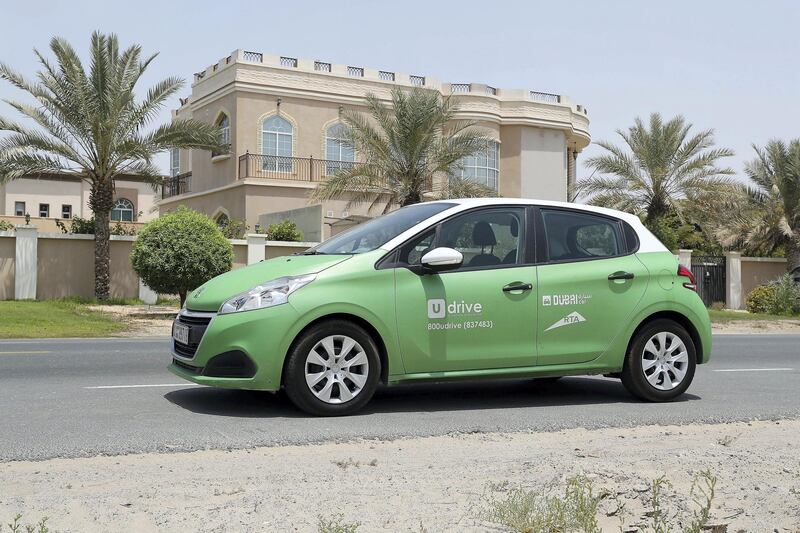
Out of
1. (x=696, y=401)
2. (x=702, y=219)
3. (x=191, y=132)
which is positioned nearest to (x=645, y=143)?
(x=702, y=219)

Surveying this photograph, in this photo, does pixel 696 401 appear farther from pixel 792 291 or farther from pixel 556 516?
pixel 792 291

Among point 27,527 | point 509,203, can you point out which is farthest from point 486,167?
point 27,527

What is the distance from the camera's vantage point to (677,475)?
5355 mm

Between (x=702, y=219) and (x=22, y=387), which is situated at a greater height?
(x=702, y=219)

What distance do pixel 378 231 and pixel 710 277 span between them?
97.6ft

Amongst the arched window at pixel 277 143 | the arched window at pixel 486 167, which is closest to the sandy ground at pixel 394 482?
the arched window at pixel 277 143

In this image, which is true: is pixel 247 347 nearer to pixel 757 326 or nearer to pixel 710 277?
pixel 757 326

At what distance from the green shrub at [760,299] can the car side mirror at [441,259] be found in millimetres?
27067

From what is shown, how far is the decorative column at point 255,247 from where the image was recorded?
88.0ft

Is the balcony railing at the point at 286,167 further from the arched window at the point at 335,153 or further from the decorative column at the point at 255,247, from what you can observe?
the decorative column at the point at 255,247

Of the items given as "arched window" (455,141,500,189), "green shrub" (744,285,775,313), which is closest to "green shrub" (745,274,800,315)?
"green shrub" (744,285,775,313)

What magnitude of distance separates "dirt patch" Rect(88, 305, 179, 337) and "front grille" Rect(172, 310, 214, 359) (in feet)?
34.1

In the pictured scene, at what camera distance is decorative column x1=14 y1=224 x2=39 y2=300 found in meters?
24.2

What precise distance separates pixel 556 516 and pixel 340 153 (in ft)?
113
